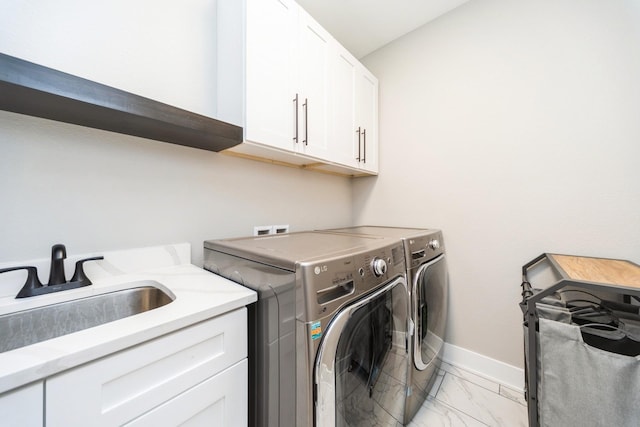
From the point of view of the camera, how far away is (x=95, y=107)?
82 centimetres

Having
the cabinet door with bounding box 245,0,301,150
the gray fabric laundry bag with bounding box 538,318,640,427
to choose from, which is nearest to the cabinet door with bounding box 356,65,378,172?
the cabinet door with bounding box 245,0,301,150

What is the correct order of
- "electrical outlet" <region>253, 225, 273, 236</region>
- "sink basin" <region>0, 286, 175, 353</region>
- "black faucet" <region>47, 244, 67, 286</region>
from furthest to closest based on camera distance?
"electrical outlet" <region>253, 225, 273, 236</region>, "black faucet" <region>47, 244, 67, 286</region>, "sink basin" <region>0, 286, 175, 353</region>

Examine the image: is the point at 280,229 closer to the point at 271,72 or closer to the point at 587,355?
the point at 271,72

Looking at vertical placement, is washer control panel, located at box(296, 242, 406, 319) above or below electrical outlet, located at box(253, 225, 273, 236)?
below

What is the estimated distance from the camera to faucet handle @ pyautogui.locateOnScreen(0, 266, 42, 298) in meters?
0.80

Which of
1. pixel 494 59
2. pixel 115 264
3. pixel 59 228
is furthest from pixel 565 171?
pixel 59 228

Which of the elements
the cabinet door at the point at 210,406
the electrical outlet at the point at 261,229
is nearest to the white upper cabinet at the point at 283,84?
the electrical outlet at the point at 261,229

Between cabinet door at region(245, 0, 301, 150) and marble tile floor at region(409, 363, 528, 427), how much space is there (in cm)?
171

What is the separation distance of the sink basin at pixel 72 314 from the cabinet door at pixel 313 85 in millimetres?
1061

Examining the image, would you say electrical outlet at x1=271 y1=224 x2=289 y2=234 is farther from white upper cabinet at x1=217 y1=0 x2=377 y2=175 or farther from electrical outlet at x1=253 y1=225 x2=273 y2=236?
white upper cabinet at x1=217 y1=0 x2=377 y2=175

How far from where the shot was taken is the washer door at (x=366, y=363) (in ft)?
2.42

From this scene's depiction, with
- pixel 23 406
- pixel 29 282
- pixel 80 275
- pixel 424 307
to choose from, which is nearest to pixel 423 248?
pixel 424 307

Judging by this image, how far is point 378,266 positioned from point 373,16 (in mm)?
1896

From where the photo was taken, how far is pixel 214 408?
0.77 m
